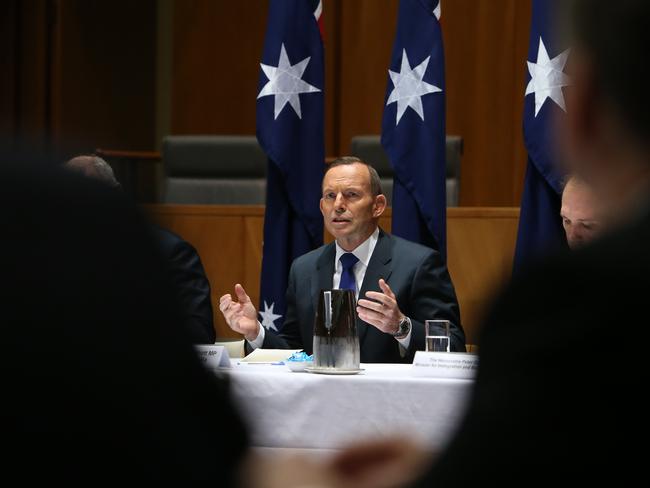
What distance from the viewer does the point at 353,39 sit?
29.0 feet

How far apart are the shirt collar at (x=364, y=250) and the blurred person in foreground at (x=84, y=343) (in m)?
3.74

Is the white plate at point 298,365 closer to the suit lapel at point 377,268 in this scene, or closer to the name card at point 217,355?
the name card at point 217,355

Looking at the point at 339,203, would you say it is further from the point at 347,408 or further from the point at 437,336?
the point at 347,408

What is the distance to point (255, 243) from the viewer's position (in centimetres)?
625

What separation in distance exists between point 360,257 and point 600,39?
3690mm

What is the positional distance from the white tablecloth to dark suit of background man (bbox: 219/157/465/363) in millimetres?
1072

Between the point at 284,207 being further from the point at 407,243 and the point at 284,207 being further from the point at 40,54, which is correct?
the point at 40,54

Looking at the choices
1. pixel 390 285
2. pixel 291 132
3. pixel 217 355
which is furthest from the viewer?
pixel 291 132

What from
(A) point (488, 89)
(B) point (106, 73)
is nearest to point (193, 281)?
(A) point (488, 89)

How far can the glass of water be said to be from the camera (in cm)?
335

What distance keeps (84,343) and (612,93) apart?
0.46 meters

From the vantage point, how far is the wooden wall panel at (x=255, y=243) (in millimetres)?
5883

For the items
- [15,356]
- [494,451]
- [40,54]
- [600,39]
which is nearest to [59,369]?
[15,356]

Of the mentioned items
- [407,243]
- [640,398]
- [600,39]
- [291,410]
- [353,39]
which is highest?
[353,39]
